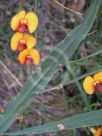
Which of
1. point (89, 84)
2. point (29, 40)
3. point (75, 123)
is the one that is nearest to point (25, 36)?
point (29, 40)

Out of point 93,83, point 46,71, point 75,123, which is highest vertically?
point 93,83

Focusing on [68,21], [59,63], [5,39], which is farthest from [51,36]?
[59,63]

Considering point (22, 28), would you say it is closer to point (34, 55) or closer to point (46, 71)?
point (34, 55)

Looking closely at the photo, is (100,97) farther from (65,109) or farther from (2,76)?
(2,76)

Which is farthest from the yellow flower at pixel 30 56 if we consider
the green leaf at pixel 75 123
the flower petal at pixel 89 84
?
the green leaf at pixel 75 123

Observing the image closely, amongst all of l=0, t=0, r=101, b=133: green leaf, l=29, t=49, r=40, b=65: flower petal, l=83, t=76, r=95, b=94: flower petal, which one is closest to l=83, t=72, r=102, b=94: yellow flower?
l=83, t=76, r=95, b=94: flower petal

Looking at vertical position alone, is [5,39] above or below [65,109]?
above

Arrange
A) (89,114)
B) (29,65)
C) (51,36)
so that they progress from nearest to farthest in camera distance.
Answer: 1. (89,114)
2. (29,65)
3. (51,36)
